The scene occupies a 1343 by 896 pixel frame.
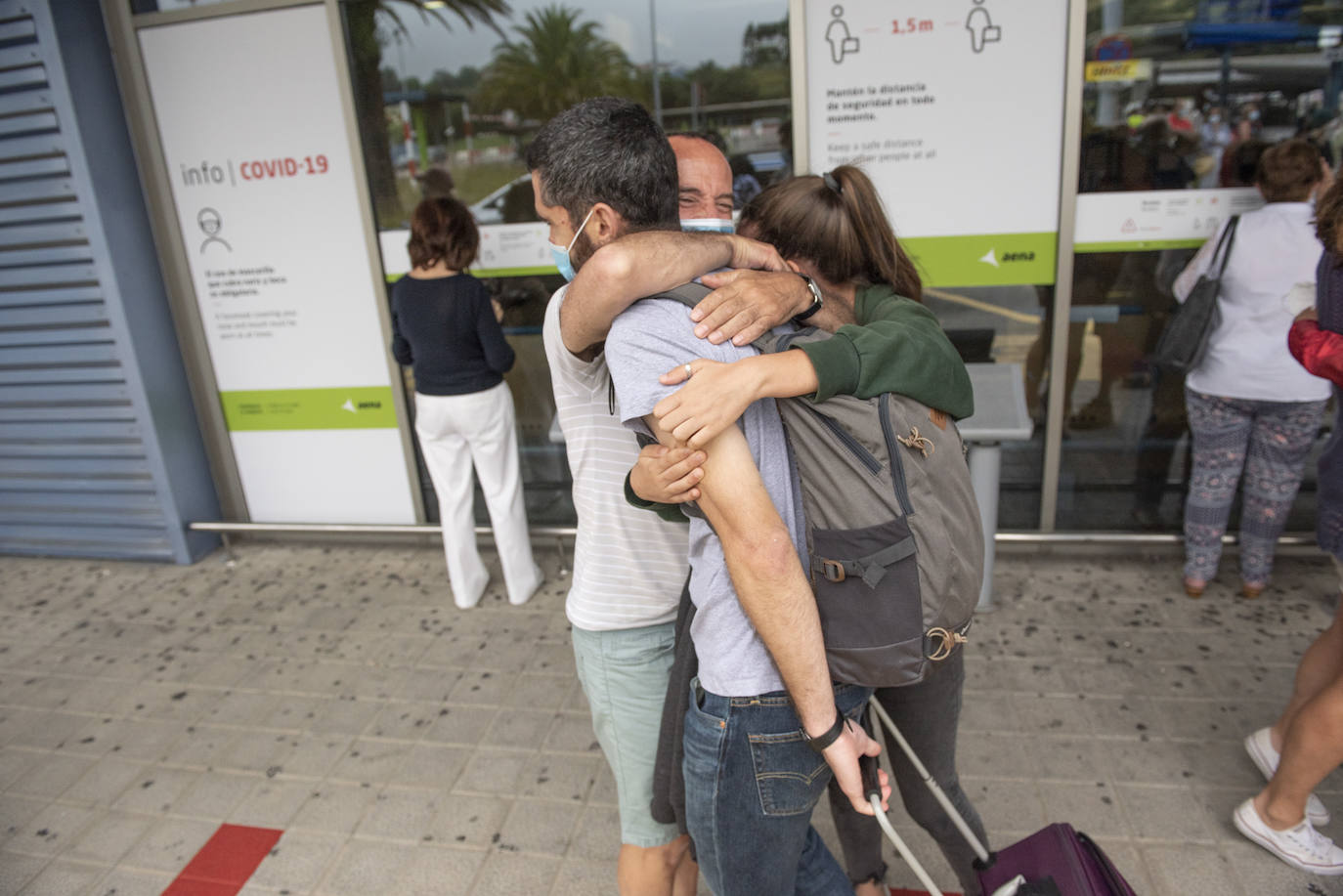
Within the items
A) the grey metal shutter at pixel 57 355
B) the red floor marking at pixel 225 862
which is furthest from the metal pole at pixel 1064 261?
the grey metal shutter at pixel 57 355

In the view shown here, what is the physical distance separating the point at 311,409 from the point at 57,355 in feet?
4.58

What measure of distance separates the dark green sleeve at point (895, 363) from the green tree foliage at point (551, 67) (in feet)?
10.1

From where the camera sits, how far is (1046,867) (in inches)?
63.1

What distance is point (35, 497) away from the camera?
16.7 ft

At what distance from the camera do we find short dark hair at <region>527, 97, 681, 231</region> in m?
1.41

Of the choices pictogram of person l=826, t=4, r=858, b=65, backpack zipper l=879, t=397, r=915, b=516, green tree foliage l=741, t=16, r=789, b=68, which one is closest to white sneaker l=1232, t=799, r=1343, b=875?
backpack zipper l=879, t=397, r=915, b=516

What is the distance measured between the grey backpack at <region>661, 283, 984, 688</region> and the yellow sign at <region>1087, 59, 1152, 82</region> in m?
3.11

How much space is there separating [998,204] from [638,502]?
3022 mm

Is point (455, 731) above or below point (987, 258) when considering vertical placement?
below

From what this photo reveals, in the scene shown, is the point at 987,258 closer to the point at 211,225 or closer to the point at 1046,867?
the point at 1046,867

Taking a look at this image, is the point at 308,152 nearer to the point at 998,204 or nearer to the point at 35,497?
the point at 35,497

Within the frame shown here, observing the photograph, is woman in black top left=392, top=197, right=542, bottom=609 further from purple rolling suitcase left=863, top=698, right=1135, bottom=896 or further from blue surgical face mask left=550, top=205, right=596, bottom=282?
purple rolling suitcase left=863, top=698, right=1135, bottom=896

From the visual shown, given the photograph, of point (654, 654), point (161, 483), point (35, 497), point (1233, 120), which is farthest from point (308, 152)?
point (1233, 120)

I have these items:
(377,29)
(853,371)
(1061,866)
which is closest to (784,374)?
(853,371)
